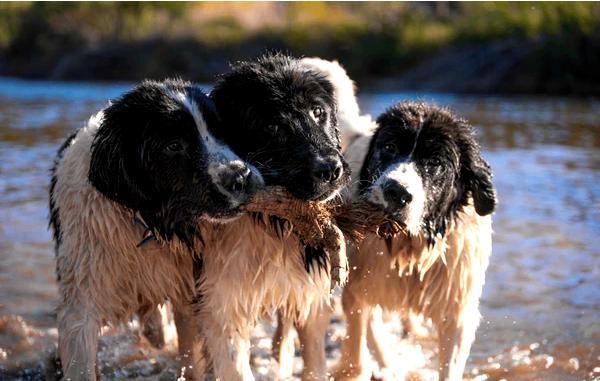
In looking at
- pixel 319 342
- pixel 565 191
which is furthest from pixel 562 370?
pixel 565 191

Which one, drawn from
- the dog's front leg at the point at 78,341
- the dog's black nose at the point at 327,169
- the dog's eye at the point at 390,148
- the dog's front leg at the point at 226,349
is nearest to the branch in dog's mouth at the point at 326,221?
the dog's black nose at the point at 327,169

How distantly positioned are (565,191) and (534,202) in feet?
2.47

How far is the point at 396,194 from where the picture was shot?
3.82 m

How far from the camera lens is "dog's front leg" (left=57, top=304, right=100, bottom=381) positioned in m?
4.00

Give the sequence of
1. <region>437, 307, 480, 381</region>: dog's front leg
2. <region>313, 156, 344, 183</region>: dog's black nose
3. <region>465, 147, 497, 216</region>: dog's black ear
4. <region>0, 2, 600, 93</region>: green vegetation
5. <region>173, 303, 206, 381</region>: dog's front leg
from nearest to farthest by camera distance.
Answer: <region>313, 156, 344, 183</region>: dog's black nose → <region>465, 147, 497, 216</region>: dog's black ear → <region>437, 307, 480, 381</region>: dog's front leg → <region>173, 303, 206, 381</region>: dog's front leg → <region>0, 2, 600, 93</region>: green vegetation

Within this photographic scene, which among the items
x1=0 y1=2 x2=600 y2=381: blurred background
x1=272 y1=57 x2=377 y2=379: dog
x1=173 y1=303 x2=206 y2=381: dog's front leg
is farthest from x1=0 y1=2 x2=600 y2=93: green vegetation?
x1=173 y1=303 x2=206 y2=381: dog's front leg

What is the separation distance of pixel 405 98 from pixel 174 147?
4849 mm

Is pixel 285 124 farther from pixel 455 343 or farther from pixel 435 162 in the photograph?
pixel 455 343

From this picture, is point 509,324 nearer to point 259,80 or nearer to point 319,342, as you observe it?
point 319,342

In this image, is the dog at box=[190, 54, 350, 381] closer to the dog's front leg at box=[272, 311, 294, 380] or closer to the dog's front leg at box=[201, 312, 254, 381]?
the dog's front leg at box=[201, 312, 254, 381]

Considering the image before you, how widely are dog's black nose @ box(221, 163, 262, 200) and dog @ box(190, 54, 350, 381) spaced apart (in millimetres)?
89

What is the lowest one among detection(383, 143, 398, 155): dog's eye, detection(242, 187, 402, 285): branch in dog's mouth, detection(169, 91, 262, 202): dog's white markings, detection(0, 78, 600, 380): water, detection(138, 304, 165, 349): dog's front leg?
detection(0, 78, 600, 380): water

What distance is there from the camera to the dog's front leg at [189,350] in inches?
183

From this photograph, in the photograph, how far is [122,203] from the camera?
3.83 meters
